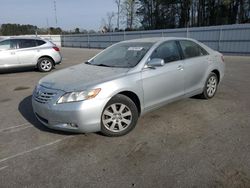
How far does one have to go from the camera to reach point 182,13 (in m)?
40.3

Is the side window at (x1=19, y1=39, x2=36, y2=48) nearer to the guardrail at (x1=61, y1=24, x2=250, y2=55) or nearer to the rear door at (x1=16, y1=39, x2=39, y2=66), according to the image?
the rear door at (x1=16, y1=39, x2=39, y2=66)

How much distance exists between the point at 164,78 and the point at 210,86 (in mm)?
1857

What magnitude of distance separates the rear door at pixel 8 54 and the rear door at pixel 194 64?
7754 millimetres

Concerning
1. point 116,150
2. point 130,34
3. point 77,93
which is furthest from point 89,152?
point 130,34

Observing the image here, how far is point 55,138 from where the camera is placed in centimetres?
393

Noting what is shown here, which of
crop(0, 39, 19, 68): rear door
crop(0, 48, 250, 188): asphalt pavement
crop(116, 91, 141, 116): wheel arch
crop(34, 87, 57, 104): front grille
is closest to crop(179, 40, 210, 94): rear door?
crop(0, 48, 250, 188): asphalt pavement

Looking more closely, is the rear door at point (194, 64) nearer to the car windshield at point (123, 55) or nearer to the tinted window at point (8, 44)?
the car windshield at point (123, 55)

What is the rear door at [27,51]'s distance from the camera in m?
10.4

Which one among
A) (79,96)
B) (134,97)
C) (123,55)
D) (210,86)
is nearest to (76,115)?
(79,96)

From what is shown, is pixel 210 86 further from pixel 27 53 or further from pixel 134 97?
pixel 27 53

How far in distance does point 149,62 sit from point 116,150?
1.60 m

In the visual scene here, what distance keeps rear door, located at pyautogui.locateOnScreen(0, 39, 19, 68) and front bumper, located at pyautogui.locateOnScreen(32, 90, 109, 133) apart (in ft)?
24.6

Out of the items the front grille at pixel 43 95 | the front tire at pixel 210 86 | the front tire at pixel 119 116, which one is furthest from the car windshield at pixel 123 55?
the front tire at pixel 210 86

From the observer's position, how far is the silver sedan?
357cm
